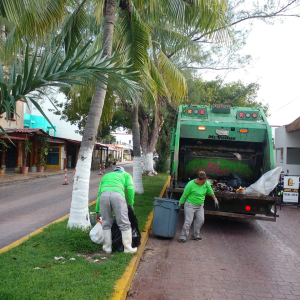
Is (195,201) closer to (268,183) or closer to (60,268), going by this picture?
(268,183)

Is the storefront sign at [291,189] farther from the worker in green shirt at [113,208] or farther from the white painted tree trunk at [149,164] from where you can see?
the white painted tree trunk at [149,164]

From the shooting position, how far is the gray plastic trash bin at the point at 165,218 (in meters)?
6.52

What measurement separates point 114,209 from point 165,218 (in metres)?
1.87

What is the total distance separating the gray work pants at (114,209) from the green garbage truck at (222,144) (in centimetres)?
275

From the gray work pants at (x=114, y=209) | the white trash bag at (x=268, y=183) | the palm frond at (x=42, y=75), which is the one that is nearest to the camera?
the palm frond at (x=42, y=75)

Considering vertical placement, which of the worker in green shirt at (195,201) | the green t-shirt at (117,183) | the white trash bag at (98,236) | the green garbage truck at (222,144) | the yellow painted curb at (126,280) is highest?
the green garbage truck at (222,144)

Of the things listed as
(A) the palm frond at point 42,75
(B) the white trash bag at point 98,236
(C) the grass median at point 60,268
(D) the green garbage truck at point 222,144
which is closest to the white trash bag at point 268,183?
(D) the green garbage truck at point 222,144

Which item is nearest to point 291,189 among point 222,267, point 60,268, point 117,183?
point 222,267

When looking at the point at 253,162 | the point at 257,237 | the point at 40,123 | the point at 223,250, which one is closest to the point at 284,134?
the point at 253,162

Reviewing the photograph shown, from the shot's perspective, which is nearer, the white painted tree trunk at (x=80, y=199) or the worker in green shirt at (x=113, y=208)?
the worker in green shirt at (x=113, y=208)

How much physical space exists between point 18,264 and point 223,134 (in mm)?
5953

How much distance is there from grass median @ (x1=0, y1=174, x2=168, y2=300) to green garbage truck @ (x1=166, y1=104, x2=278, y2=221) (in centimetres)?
299

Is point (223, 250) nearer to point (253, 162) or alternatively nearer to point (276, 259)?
point (276, 259)

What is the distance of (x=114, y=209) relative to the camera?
4.93m
